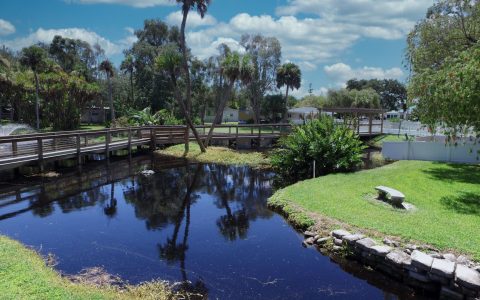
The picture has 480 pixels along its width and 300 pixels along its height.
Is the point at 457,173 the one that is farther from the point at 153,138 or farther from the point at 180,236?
the point at 153,138

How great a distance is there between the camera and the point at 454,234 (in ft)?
28.7

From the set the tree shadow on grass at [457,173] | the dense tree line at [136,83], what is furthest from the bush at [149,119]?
the tree shadow on grass at [457,173]

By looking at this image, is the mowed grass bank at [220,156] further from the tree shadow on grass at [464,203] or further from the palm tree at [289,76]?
the palm tree at [289,76]

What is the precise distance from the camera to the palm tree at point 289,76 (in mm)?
51438

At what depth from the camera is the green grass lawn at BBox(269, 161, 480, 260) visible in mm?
8875

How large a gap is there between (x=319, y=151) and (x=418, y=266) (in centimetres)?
1055

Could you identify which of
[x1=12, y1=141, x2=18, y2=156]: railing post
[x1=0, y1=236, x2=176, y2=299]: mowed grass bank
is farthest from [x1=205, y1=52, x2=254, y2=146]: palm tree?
[x1=0, y1=236, x2=176, y2=299]: mowed grass bank

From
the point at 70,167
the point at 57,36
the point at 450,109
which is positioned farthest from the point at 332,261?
the point at 57,36

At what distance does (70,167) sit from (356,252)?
15.9m

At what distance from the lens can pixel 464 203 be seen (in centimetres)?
1177

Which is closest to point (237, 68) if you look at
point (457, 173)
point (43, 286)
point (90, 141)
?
point (90, 141)

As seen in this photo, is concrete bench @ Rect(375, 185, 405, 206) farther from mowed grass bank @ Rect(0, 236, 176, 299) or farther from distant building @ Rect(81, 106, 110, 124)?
distant building @ Rect(81, 106, 110, 124)

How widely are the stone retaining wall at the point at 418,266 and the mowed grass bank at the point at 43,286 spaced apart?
4071 mm

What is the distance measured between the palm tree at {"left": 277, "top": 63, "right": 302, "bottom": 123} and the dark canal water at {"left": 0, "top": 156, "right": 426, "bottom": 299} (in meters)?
36.7
